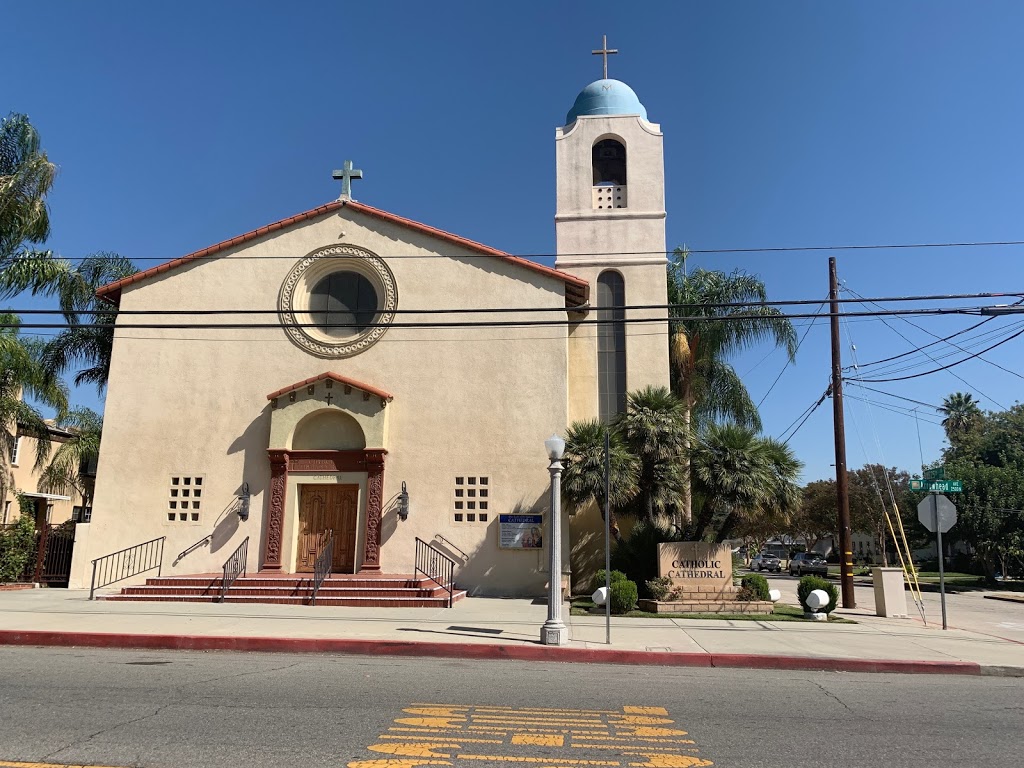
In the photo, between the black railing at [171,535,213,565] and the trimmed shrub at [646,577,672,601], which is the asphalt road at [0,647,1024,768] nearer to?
the trimmed shrub at [646,577,672,601]

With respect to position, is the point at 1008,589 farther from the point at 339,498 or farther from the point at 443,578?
the point at 339,498

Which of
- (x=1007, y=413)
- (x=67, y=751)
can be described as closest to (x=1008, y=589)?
(x=1007, y=413)

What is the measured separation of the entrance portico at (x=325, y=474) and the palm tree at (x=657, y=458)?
21.5ft

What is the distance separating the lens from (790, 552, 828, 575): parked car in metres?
45.5

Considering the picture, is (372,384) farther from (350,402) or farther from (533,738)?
(533,738)

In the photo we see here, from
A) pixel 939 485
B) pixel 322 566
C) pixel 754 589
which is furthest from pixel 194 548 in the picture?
pixel 939 485

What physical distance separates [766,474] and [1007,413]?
132 ft

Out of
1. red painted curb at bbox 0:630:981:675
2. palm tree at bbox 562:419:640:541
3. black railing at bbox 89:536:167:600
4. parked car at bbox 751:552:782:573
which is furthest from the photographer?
parked car at bbox 751:552:782:573

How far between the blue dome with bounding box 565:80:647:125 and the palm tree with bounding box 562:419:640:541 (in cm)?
1183

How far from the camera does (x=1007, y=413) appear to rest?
1882 inches

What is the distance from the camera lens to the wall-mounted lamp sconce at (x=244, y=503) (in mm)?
19359

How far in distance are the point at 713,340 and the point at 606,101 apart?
9.32 metres

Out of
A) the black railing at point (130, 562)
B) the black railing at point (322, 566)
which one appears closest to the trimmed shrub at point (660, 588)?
the black railing at point (322, 566)

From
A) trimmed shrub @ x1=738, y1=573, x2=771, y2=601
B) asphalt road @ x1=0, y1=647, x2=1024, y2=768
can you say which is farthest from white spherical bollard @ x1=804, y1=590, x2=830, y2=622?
asphalt road @ x1=0, y1=647, x2=1024, y2=768
